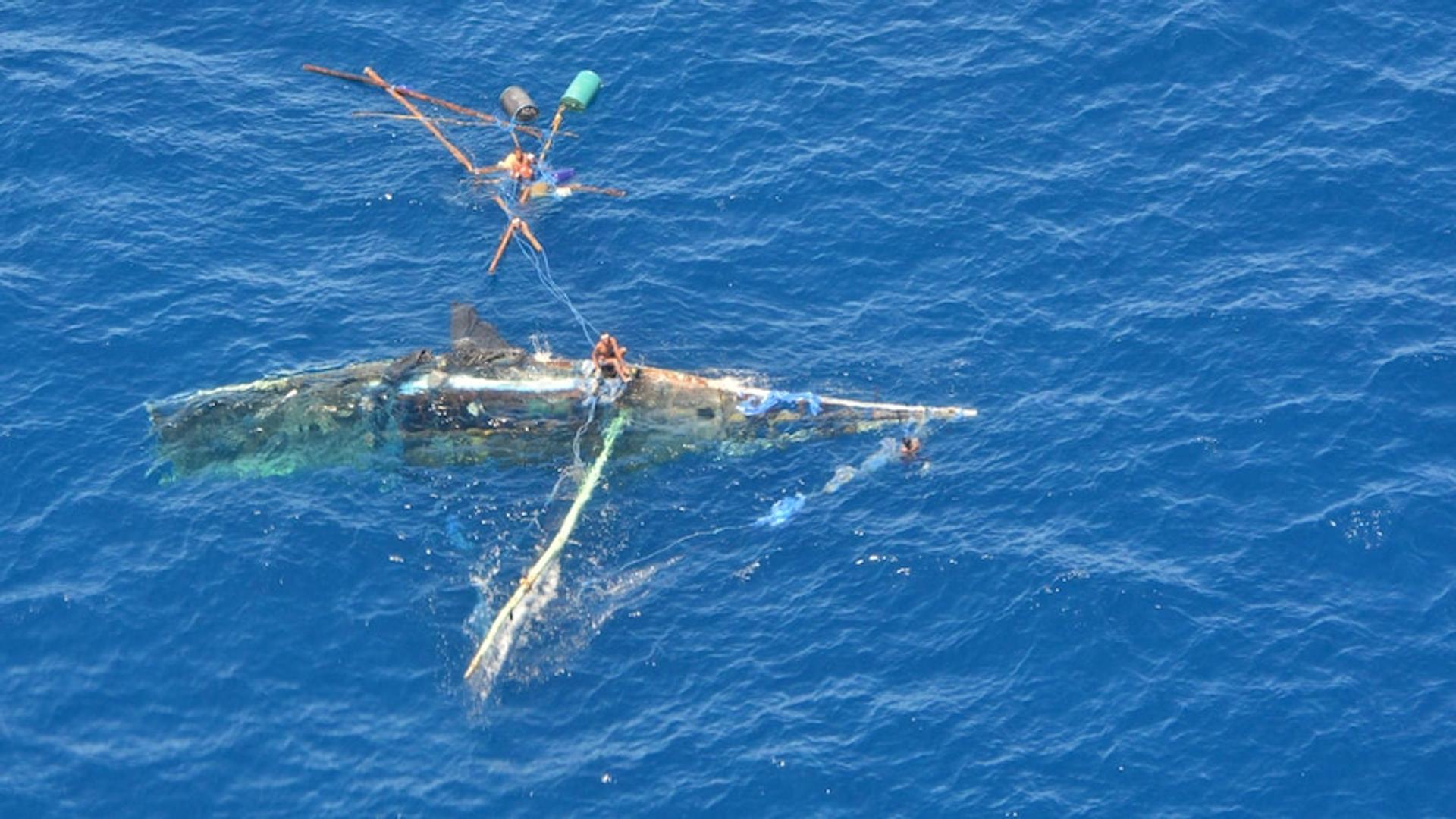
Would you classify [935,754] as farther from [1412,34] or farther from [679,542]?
[1412,34]

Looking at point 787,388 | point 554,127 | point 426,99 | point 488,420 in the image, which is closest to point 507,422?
point 488,420

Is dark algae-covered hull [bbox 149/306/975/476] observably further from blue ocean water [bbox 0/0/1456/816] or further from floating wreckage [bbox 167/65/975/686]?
blue ocean water [bbox 0/0/1456/816]

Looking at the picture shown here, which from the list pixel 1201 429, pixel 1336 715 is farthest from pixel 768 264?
pixel 1336 715

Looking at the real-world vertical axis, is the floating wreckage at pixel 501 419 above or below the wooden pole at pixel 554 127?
below

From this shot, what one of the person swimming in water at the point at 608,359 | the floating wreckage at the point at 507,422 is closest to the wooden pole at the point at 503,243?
the floating wreckage at the point at 507,422

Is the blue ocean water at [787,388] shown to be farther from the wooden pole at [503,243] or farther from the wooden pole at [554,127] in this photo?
the wooden pole at [554,127]

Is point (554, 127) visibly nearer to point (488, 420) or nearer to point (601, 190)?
point (601, 190)
